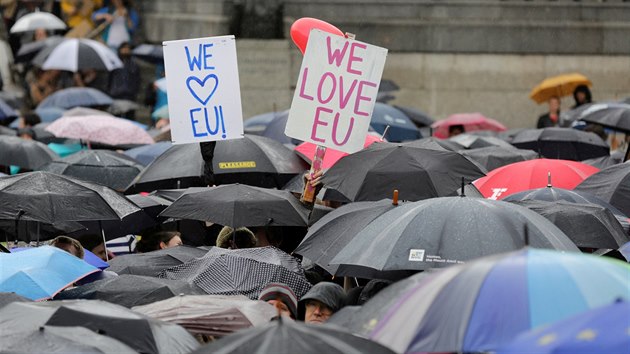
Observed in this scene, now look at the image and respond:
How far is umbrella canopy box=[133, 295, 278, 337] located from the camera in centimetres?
920

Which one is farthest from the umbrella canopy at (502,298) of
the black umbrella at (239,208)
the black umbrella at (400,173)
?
the black umbrella at (239,208)

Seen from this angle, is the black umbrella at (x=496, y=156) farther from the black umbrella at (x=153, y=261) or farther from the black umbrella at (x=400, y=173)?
the black umbrella at (x=153, y=261)

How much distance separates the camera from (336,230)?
10.7 metres

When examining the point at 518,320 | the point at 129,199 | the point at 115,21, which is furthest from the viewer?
the point at 115,21

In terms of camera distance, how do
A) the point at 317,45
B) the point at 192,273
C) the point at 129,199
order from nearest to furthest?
the point at 192,273, the point at 317,45, the point at 129,199

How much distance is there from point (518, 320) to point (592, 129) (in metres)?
12.1

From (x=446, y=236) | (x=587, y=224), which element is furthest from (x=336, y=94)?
(x=446, y=236)

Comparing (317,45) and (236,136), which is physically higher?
(317,45)

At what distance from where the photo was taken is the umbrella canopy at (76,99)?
23812mm

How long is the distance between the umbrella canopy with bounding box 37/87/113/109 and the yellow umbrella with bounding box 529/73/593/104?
18.8 ft

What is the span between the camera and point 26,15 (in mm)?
27906

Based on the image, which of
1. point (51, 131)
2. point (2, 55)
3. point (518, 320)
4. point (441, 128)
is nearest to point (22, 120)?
point (51, 131)

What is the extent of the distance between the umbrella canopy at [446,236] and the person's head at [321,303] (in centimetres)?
21

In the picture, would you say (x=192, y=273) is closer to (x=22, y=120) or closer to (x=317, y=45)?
(x=317, y=45)
